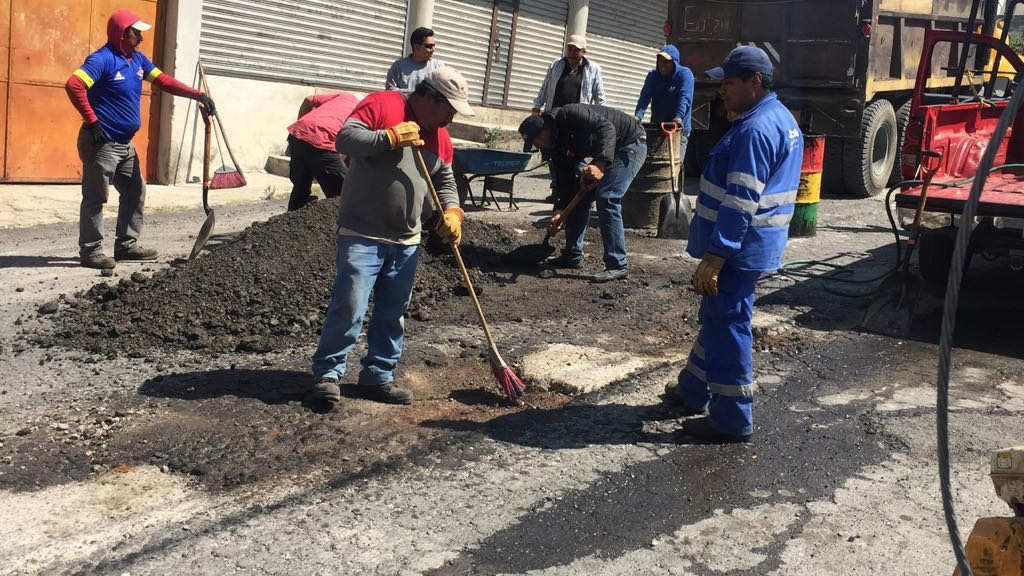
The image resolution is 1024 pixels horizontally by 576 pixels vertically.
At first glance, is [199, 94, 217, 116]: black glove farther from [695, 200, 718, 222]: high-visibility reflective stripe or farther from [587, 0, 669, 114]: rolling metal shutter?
[587, 0, 669, 114]: rolling metal shutter

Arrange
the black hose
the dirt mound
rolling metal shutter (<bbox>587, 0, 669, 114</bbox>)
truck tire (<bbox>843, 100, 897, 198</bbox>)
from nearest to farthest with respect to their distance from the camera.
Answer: the black hose
the dirt mound
truck tire (<bbox>843, 100, 897, 198</bbox>)
rolling metal shutter (<bbox>587, 0, 669, 114</bbox>)

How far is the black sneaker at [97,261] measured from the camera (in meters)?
7.42

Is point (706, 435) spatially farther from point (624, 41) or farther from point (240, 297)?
point (624, 41)

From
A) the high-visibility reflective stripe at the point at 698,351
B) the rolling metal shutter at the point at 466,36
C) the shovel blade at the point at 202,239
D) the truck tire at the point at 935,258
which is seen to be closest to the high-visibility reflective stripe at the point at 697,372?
the high-visibility reflective stripe at the point at 698,351

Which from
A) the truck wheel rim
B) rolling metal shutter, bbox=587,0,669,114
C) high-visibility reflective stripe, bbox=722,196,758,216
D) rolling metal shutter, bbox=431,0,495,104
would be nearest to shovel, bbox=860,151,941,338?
high-visibility reflective stripe, bbox=722,196,758,216

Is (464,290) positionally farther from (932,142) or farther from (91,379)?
(932,142)

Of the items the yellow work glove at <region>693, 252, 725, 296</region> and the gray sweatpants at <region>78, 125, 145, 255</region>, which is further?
the gray sweatpants at <region>78, 125, 145, 255</region>

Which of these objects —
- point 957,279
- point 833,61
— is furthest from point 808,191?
point 957,279

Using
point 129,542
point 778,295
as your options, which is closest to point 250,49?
point 778,295

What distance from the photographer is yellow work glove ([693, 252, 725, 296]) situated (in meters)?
4.56

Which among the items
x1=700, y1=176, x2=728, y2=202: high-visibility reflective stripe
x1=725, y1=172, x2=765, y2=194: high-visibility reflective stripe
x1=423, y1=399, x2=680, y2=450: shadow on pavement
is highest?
x1=725, y1=172, x2=765, y2=194: high-visibility reflective stripe

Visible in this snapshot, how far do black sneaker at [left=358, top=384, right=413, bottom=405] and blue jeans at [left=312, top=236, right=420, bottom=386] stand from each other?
30 mm

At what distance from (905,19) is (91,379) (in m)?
11.0

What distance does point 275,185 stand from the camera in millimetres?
11750
